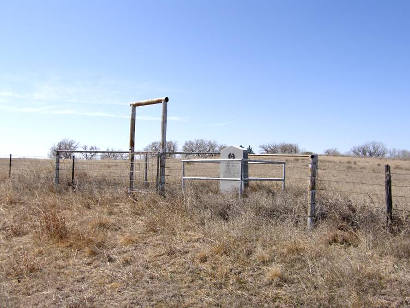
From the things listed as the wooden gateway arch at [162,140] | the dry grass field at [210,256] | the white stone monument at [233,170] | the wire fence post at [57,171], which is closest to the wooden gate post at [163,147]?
the wooden gateway arch at [162,140]

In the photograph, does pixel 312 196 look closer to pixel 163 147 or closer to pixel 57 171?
pixel 163 147

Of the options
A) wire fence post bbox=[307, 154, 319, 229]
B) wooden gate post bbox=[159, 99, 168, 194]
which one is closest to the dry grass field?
wire fence post bbox=[307, 154, 319, 229]

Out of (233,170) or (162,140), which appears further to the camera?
(233,170)

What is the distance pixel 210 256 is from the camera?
641cm

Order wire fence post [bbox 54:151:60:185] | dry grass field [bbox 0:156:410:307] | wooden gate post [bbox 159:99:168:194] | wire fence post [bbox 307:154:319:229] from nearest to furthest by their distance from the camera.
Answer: dry grass field [bbox 0:156:410:307], wire fence post [bbox 307:154:319:229], wooden gate post [bbox 159:99:168:194], wire fence post [bbox 54:151:60:185]

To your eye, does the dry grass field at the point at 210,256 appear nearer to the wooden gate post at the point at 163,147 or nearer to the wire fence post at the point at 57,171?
the wooden gate post at the point at 163,147

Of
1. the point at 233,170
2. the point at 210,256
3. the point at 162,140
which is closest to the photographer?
the point at 210,256

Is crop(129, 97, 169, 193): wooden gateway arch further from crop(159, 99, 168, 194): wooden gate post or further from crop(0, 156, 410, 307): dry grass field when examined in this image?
crop(0, 156, 410, 307): dry grass field

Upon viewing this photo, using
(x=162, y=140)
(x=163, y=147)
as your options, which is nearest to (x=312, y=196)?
(x=163, y=147)

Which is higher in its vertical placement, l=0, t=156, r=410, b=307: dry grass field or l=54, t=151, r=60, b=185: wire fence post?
l=54, t=151, r=60, b=185: wire fence post

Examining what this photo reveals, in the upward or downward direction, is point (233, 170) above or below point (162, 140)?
below

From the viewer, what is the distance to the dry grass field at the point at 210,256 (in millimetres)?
5219

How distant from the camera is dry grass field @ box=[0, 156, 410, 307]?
5.22 m

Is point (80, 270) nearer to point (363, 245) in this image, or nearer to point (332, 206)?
point (363, 245)
